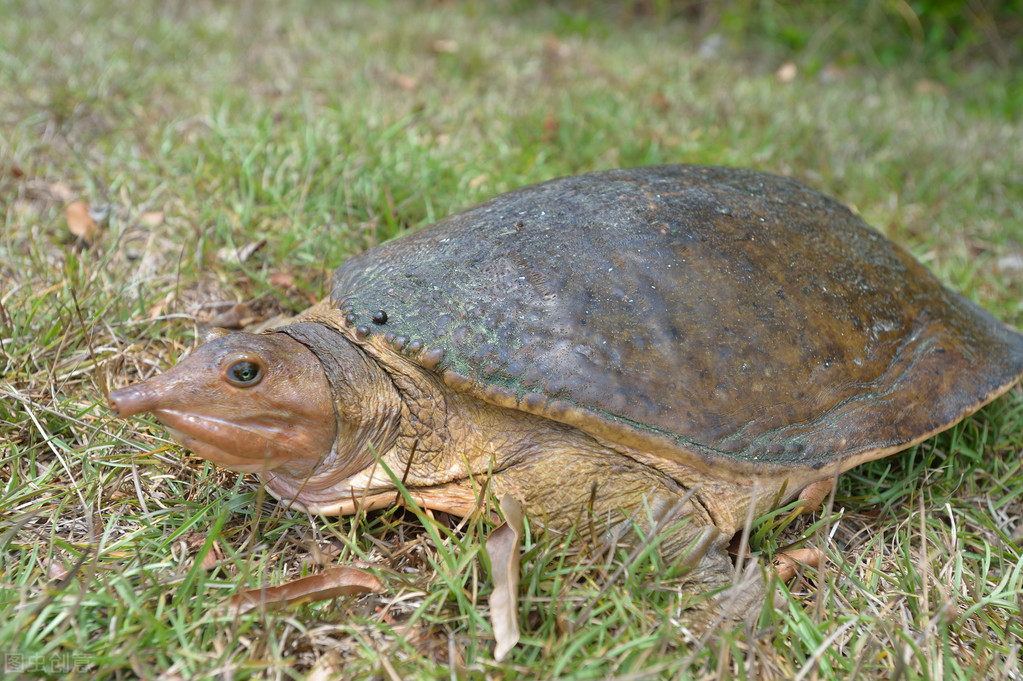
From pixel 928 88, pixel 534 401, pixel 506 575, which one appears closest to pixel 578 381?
pixel 534 401

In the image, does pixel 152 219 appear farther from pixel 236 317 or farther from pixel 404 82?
pixel 404 82

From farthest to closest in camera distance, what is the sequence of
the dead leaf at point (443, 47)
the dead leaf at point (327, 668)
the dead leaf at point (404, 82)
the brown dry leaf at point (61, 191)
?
1. the dead leaf at point (443, 47)
2. the dead leaf at point (404, 82)
3. the brown dry leaf at point (61, 191)
4. the dead leaf at point (327, 668)

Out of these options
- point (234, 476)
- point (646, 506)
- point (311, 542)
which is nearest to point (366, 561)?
point (311, 542)

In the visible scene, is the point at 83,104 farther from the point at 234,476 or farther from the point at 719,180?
the point at 719,180

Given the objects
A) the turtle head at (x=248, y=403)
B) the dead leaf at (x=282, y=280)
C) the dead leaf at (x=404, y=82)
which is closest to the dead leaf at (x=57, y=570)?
the turtle head at (x=248, y=403)

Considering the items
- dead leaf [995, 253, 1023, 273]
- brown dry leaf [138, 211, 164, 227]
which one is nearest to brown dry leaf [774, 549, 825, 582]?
dead leaf [995, 253, 1023, 273]

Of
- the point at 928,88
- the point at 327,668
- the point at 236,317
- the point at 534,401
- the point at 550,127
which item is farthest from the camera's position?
the point at 928,88

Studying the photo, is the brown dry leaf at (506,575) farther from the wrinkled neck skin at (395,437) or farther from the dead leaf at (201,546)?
the dead leaf at (201,546)
